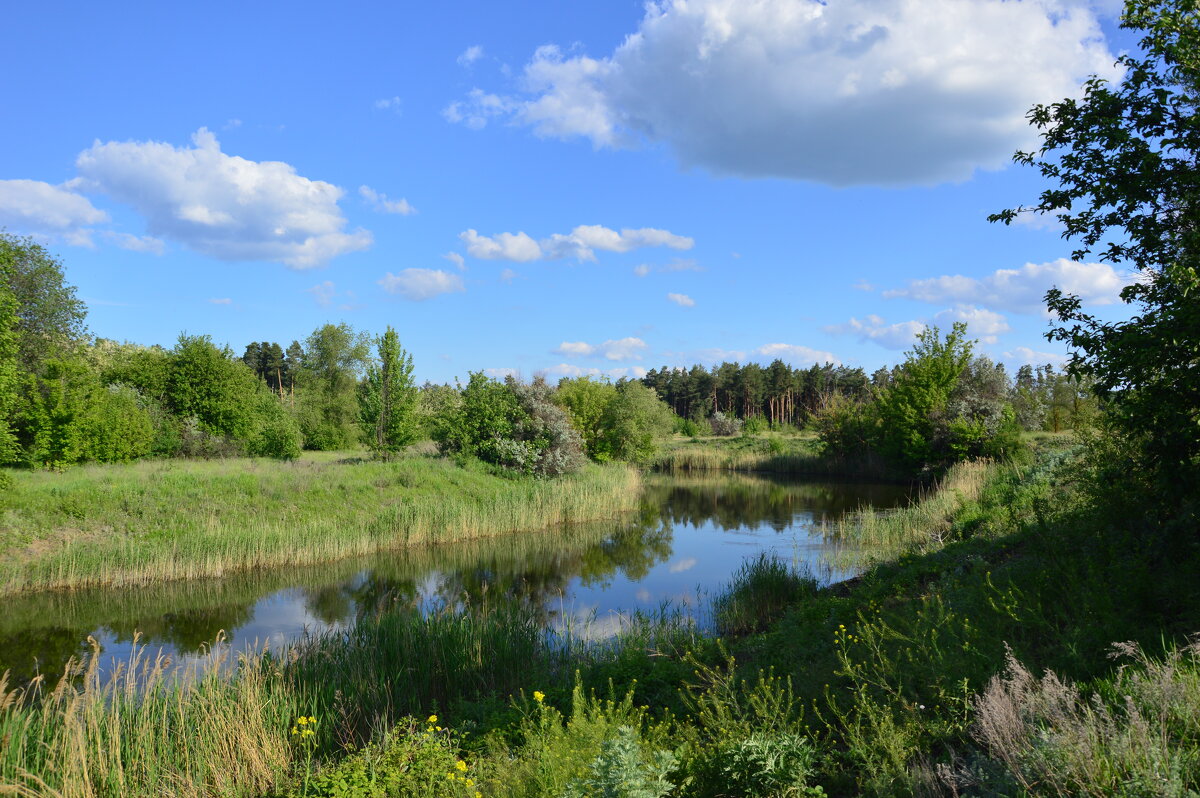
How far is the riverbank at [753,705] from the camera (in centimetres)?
342

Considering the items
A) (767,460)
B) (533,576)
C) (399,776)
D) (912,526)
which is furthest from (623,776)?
(767,460)

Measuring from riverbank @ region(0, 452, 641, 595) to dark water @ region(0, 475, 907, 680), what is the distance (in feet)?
1.78

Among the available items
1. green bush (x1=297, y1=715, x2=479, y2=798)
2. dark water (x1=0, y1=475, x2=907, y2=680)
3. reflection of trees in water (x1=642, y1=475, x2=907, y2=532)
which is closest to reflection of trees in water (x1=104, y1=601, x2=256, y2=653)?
dark water (x1=0, y1=475, x2=907, y2=680)

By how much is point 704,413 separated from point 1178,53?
68.3m

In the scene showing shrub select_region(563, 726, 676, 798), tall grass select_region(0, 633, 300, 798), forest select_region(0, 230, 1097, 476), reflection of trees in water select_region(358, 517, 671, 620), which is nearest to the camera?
shrub select_region(563, 726, 676, 798)

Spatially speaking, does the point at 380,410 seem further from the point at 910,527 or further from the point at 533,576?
the point at 910,527

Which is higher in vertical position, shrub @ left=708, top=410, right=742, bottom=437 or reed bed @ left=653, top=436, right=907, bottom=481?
shrub @ left=708, top=410, right=742, bottom=437

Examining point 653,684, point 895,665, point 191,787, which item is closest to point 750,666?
point 653,684

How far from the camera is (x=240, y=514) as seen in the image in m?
18.2

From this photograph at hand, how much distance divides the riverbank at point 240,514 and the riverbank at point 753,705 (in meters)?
9.56

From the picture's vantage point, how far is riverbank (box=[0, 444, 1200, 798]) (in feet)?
11.2

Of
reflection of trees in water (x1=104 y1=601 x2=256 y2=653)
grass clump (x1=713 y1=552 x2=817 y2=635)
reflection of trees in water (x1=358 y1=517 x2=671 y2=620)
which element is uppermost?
grass clump (x1=713 y1=552 x2=817 y2=635)

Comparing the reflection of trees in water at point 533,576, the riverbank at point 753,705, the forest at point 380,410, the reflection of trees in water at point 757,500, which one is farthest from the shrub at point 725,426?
the riverbank at point 753,705

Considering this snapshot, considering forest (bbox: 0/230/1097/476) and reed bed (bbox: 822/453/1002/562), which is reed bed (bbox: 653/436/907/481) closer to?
forest (bbox: 0/230/1097/476)
